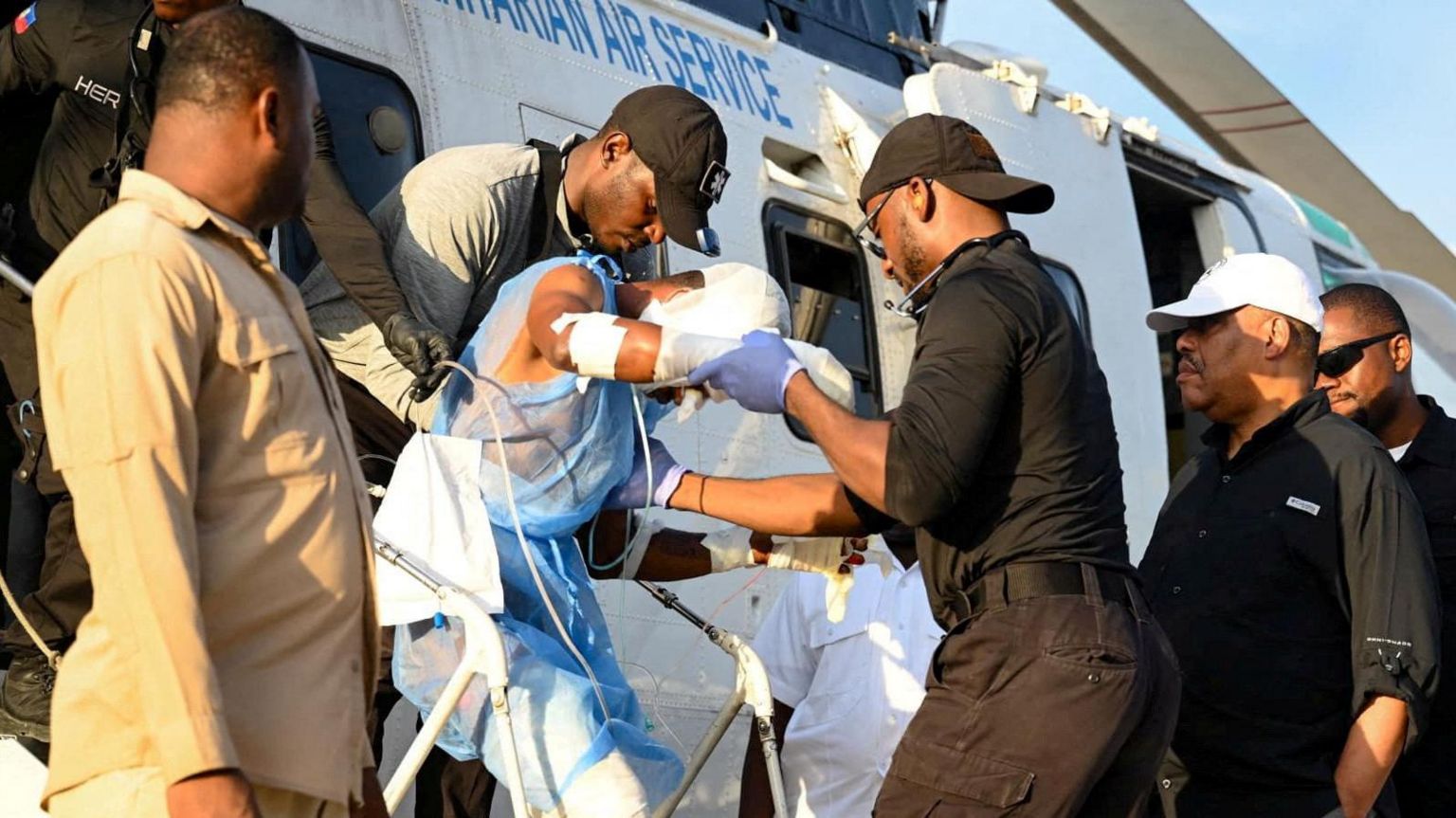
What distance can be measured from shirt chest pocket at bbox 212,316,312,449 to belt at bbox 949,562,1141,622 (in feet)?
5.06

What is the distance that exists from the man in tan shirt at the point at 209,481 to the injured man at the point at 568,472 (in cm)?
116

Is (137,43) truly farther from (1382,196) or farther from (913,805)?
(1382,196)

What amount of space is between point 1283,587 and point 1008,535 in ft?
4.38

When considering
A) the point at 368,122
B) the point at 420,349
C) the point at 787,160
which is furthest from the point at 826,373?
the point at 787,160

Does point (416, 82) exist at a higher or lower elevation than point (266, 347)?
higher

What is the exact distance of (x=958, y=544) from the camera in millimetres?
3584

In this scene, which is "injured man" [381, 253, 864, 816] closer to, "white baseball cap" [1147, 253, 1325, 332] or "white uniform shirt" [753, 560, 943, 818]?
"white uniform shirt" [753, 560, 943, 818]

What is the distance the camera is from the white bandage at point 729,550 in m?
4.42

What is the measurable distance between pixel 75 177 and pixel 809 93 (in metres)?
3.40

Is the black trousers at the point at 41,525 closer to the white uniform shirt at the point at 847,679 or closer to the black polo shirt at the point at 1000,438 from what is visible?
the black polo shirt at the point at 1000,438

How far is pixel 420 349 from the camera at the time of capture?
4.01 meters

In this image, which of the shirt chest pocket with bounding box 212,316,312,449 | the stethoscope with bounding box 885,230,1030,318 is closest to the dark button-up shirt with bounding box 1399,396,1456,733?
the stethoscope with bounding box 885,230,1030,318

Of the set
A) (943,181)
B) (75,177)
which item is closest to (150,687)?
(943,181)

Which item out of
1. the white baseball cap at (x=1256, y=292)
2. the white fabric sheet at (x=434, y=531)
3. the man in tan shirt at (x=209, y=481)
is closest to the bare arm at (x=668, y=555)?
the white fabric sheet at (x=434, y=531)
